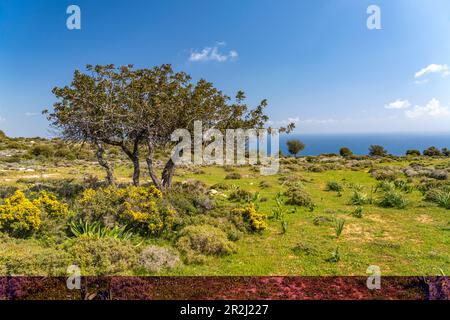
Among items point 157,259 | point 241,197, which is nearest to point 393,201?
point 241,197

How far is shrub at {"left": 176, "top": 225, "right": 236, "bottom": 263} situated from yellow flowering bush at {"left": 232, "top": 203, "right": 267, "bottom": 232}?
2123 mm

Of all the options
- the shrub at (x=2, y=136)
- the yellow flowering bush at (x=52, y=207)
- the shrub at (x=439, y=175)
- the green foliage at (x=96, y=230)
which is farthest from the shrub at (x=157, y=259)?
the shrub at (x=2, y=136)

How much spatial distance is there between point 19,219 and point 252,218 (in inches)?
371

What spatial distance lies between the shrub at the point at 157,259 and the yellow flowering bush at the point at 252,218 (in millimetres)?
4414

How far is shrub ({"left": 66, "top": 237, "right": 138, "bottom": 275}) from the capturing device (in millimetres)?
8086

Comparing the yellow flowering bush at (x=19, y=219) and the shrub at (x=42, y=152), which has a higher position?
the shrub at (x=42, y=152)

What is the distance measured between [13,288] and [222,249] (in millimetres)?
6078

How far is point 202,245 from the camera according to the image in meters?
10.2

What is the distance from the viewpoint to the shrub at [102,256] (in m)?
8.09

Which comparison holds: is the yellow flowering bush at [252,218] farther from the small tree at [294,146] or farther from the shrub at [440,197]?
the small tree at [294,146]

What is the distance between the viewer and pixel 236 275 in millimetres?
8492

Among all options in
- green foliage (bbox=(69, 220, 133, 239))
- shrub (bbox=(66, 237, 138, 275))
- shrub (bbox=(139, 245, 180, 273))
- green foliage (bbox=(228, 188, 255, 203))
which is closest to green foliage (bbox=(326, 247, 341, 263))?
shrub (bbox=(139, 245, 180, 273))

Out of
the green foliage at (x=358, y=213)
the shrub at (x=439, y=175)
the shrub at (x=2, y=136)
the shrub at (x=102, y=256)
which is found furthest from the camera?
the shrub at (x=2, y=136)
